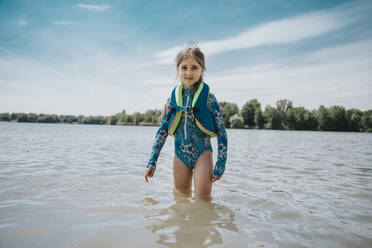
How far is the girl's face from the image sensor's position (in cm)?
351

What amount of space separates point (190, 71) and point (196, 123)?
2.58 feet

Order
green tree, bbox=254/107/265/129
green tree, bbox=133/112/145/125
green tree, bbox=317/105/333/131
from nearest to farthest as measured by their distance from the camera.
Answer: green tree, bbox=317/105/333/131
green tree, bbox=254/107/265/129
green tree, bbox=133/112/145/125

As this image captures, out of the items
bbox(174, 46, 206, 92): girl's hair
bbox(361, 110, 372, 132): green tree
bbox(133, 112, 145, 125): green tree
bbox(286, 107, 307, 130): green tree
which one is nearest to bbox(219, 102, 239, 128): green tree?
bbox(286, 107, 307, 130): green tree

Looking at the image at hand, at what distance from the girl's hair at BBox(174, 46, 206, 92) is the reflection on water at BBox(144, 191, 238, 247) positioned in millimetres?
1812

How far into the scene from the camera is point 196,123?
350 cm

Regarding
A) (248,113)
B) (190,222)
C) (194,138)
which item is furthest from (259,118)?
(190,222)

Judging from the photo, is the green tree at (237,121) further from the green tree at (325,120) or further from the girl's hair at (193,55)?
the girl's hair at (193,55)

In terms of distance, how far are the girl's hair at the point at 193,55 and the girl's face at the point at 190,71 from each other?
0.05 metres

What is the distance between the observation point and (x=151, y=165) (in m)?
A: 3.79

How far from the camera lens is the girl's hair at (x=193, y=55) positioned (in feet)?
11.5

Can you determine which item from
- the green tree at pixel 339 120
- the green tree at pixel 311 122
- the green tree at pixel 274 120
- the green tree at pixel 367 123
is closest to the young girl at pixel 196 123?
the green tree at pixel 274 120

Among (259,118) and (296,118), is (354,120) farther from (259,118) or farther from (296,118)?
(259,118)

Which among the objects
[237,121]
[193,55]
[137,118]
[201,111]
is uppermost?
[137,118]

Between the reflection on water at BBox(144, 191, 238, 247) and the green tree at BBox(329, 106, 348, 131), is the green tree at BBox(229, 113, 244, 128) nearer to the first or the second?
the green tree at BBox(329, 106, 348, 131)
